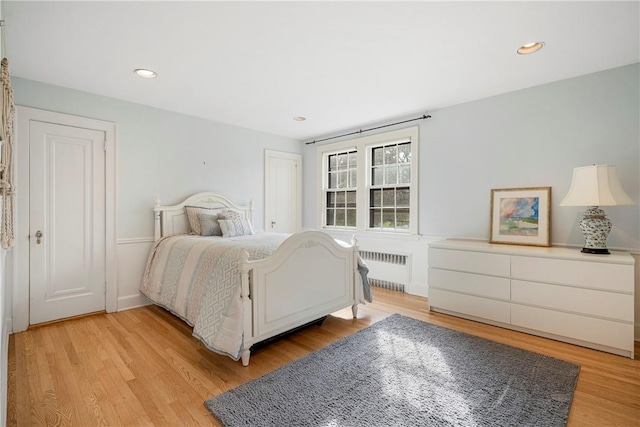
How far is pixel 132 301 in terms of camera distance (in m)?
3.50

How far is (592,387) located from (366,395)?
4.83 feet

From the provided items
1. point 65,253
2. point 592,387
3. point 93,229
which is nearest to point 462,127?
point 592,387

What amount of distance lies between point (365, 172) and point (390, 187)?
1.52ft

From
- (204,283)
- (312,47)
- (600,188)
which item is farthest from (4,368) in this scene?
(600,188)

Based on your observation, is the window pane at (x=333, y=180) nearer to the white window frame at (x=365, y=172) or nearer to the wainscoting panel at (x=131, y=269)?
the white window frame at (x=365, y=172)

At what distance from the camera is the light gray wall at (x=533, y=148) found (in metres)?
2.65

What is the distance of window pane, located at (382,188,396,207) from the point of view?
430 cm

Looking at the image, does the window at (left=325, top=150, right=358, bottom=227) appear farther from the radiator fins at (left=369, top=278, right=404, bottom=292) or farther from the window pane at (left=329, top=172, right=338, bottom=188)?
the radiator fins at (left=369, top=278, right=404, bottom=292)

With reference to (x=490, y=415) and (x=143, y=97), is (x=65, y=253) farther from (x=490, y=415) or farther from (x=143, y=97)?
(x=490, y=415)

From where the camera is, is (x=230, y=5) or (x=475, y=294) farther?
(x=475, y=294)

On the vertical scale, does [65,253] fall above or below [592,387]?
above

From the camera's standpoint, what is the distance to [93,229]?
10.7 ft

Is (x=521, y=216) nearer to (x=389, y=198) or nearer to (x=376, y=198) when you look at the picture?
A: (x=389, y=198)

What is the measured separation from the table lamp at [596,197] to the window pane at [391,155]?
2055mm
